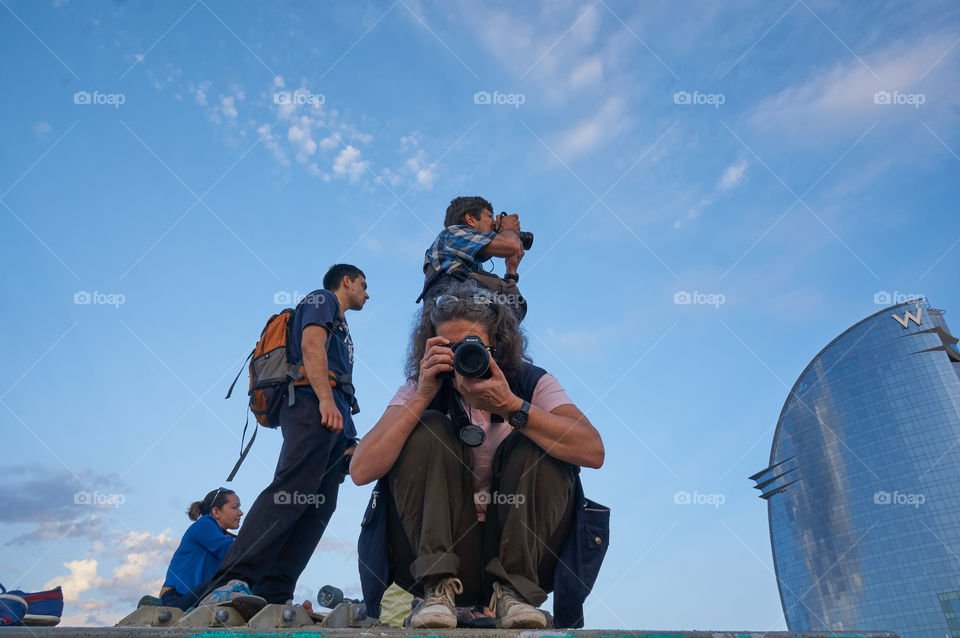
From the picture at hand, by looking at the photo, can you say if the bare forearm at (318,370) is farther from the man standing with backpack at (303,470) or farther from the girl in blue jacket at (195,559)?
the girl in blue jacket at (195,559)

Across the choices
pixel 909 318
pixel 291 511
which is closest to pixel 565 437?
pixel 291 511

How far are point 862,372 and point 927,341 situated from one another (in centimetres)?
620

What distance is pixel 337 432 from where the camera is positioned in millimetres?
3082

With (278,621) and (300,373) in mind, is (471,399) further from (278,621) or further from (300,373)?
(300,373)

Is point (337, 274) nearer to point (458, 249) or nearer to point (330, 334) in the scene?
point (330, 334)

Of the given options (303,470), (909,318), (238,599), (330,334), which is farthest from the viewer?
(909,318)

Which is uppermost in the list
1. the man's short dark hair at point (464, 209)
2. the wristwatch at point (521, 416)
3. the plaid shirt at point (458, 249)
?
the man's short dark hair at point (464, 209)

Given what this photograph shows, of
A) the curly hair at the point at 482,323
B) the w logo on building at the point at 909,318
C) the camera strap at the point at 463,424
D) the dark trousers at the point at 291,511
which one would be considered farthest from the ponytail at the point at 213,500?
the w logo on building at the point at 909,318

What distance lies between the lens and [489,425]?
7.56ft

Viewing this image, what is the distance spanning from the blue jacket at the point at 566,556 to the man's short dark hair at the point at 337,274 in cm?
217

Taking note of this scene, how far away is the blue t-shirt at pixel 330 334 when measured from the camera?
328 centimetres

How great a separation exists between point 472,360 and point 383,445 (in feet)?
1.33

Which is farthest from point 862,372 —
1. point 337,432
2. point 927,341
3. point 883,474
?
point 337,432

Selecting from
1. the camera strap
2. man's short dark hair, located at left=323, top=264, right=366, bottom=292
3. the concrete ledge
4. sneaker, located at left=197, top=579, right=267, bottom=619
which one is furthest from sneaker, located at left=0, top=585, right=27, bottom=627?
man's short dark hair, located at left=323, top=264, right=366, bottom=292
